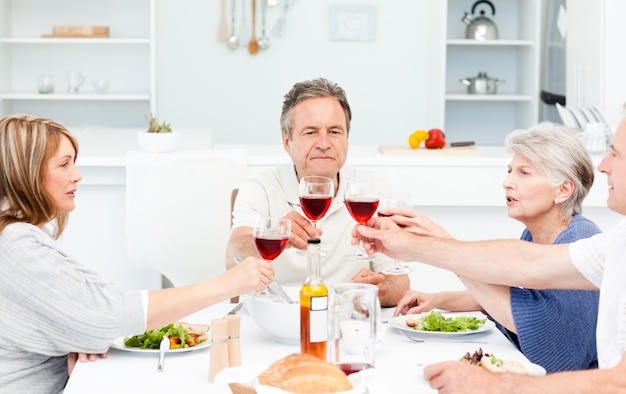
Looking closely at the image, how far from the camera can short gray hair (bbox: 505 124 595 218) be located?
2.31 metres

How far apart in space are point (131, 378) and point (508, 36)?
5.69m

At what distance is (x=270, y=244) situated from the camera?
1.85 meters

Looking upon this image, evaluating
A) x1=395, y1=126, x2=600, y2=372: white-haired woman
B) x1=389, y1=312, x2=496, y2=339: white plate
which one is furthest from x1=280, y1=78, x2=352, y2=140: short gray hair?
x1=389, y1=312, x2=496, y2=339: white plate

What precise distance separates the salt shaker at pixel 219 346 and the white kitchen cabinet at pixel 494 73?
5.14m

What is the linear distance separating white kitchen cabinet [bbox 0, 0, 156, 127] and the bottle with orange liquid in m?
4.93

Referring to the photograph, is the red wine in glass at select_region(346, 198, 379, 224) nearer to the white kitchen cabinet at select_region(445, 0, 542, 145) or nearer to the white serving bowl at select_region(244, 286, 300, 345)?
the white serving bowl at select_region(244, 286, 300, 345)

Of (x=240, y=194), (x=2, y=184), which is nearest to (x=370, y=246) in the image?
(x=240, y=194)

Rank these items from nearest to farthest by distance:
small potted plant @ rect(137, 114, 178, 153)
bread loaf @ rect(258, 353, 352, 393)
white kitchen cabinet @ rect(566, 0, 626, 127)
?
1. bread loaf @ rect(258, 353, 352, 393)
2. small potted plant @ rect(137, 114, 178, 153)
3. white kitchen cabinet @ rect(566, 0, 626, 127)

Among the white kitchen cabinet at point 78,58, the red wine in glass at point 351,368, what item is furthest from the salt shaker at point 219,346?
the white kitchen cabinet at point 78,58

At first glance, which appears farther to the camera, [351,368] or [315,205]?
[315,205]

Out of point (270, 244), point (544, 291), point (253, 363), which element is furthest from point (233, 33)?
point (253, 363)

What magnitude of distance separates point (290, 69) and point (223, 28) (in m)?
0.56

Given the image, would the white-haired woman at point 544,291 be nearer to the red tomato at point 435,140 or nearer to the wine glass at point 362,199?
the wine glass at point 362,199

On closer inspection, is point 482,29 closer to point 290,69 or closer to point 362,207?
point 290,69
